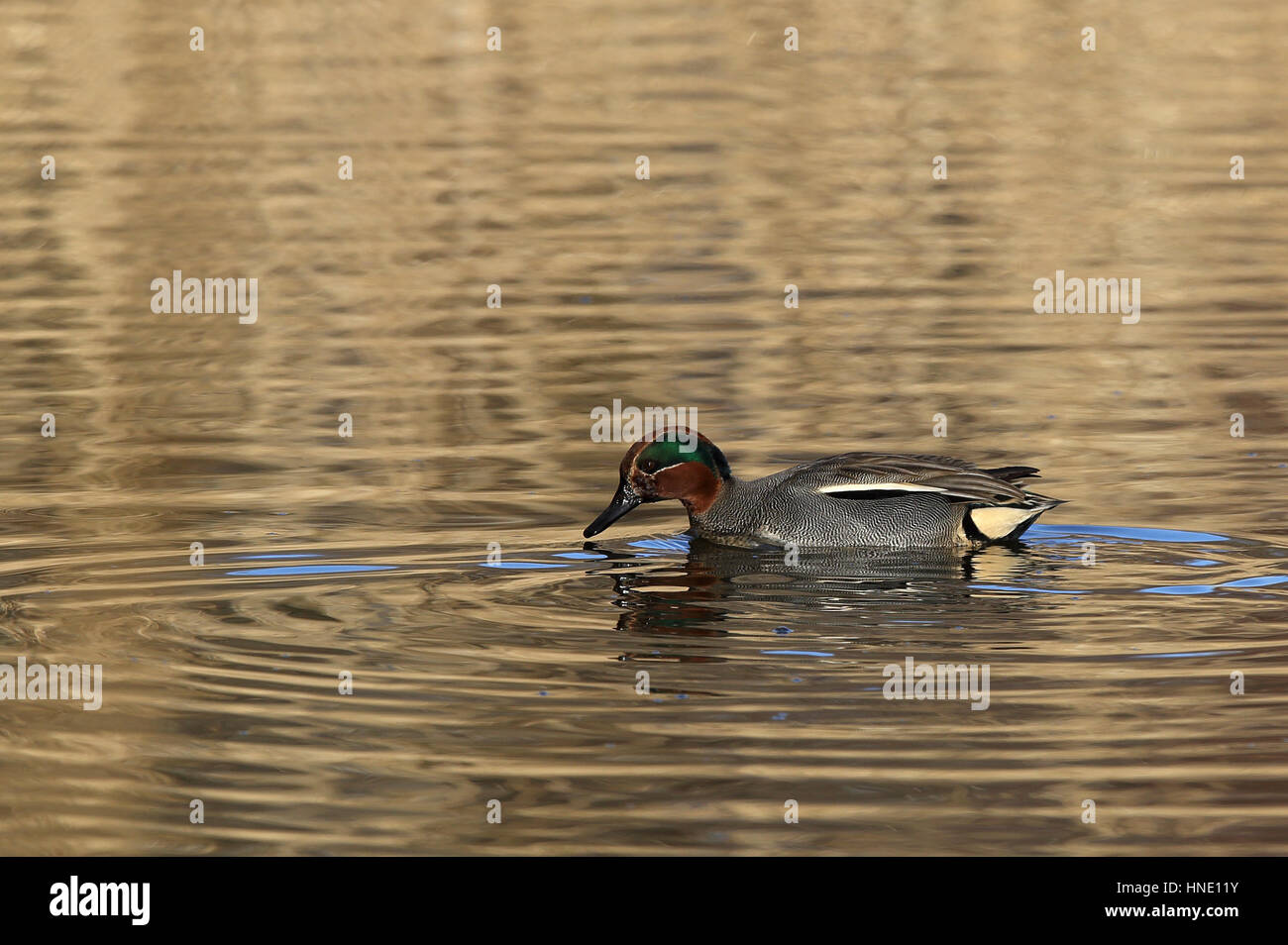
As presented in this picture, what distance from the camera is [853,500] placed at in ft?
38.0

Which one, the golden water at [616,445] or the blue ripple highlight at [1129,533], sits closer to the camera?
the golden water at [616,445]

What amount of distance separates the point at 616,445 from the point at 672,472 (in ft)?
6.44

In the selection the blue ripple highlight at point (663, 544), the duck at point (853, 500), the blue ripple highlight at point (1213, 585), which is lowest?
the blue ripple highlight at point (1213, 585)

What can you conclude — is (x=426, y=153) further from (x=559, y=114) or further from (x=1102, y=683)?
(x=1102, y=683)

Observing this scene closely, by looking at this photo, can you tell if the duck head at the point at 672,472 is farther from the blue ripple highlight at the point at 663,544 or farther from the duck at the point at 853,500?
the blue ripple highlight at the point at 663,544

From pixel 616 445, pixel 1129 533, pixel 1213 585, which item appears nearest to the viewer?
pixel 1213 585

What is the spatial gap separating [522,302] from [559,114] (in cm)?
1085

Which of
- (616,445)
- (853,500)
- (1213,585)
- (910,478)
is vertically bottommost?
(1213,585)

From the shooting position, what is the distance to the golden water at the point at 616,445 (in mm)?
7969

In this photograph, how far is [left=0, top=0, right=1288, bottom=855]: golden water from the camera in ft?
26.1

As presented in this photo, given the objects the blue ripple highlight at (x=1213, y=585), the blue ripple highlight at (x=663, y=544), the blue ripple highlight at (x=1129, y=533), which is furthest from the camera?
the blue ripple highlight at (x=663, y=544)

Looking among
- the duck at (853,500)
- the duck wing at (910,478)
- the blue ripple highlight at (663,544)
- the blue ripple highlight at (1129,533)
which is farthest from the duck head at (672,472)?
the blue ripple highlight at (1129,533)

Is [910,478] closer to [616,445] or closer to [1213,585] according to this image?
[1213,585]

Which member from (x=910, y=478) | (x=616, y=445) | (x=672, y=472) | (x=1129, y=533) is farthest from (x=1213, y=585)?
(x=616, y=445)
